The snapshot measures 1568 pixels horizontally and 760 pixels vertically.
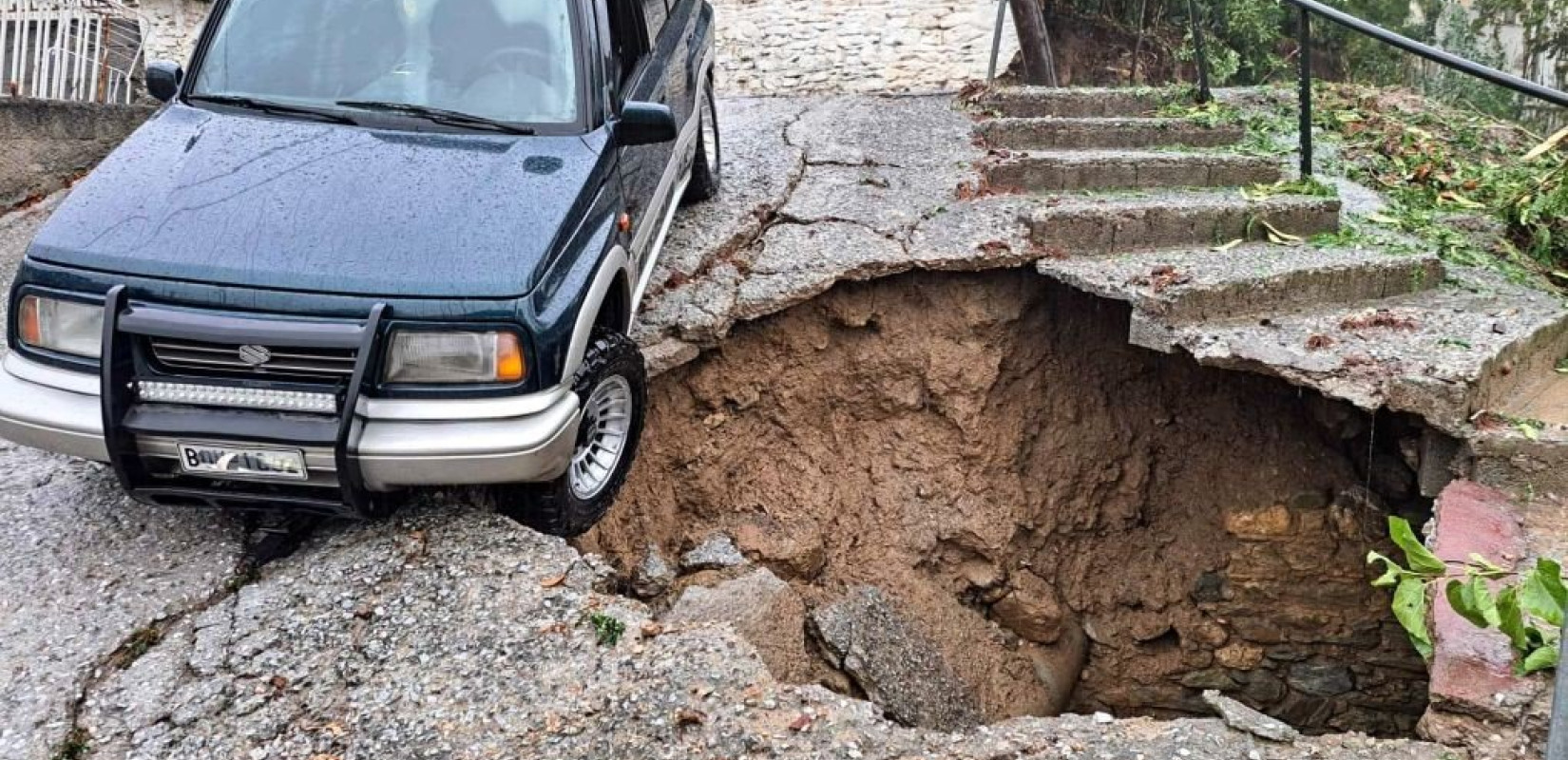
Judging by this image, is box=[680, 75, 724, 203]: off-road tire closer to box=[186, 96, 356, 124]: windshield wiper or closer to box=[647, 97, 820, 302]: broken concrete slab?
box=[647, 97, 820, 302]: broken concrete slab

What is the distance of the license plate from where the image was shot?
3.52m

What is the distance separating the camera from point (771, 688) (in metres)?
3.35

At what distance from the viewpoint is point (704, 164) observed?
21.3 ft

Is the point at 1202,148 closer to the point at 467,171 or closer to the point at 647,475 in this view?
the point at 647,475

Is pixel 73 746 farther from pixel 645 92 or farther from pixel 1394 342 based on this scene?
pixel 1394 342

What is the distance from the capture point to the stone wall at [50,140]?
807 centimetres

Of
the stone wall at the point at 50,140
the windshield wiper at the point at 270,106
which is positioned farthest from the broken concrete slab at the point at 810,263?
the stone wall at the point at 50,140

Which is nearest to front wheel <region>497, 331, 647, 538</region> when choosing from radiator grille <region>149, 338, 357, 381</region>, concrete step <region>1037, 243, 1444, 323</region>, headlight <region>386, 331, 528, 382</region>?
headlight <region>386, 331, 528, 382</region>

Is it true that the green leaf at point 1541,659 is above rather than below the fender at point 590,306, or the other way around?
below

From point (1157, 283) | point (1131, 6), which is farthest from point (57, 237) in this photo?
point (1131, 6)

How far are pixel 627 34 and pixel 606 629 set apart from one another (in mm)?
2816

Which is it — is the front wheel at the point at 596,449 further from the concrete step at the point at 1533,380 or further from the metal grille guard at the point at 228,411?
the concrete step at the point at 1533,380

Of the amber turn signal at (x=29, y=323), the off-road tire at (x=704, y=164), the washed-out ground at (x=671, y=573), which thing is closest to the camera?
the washed-out ground at (x=671, y=573)

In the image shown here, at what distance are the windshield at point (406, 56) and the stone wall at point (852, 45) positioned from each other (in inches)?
275
